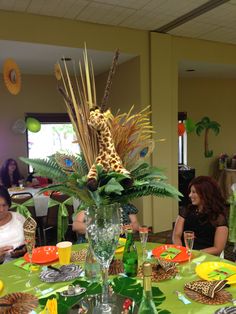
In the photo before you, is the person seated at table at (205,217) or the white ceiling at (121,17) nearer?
the person seated at table at (205,217)

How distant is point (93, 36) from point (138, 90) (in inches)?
38.7

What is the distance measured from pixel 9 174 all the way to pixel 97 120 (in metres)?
4.72

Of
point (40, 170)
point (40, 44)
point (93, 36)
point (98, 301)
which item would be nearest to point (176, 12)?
point (93, 36)

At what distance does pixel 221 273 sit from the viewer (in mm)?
1566

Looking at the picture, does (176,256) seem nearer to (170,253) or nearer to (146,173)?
(170,253)

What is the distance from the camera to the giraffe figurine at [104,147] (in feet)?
4.01

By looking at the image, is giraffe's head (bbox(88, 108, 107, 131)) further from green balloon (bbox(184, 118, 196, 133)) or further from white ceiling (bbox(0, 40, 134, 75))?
green balloon (bbox(184, 118, 196, 133))

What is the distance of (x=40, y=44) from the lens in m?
4.07

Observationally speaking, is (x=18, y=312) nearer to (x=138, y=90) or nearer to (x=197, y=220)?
(x=197, y=220)

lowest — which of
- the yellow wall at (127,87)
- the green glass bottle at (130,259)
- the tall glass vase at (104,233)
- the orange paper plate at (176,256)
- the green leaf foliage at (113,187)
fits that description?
the orange paper plate at (176,256)

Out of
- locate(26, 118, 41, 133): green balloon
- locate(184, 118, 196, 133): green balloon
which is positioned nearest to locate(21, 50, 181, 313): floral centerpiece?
locate(26, 118, 41, 133): green balloon

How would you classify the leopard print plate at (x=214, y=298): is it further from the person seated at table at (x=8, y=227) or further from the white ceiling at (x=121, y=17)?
the white ceiling at (x=121, y=17)

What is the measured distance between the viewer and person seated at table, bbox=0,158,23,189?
548 cm

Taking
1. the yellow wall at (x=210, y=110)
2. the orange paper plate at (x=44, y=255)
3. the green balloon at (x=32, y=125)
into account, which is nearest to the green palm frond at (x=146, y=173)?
A: the orange paper plate at (x=44, y=255)
